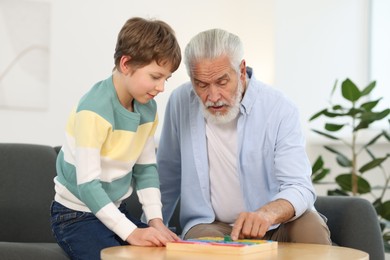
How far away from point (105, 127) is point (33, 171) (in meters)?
1.05

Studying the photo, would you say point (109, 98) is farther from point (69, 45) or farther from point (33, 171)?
point (69, 45)

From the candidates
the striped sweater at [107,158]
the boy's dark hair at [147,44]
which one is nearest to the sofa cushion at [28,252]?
the striped sweater at [107,158]

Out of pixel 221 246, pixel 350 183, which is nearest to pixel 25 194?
pixel 221 246

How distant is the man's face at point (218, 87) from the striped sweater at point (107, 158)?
0.75ft

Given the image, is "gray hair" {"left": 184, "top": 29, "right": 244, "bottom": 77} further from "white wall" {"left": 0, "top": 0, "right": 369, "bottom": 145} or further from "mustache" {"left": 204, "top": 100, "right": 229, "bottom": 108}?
"white wall" {"left": 0, "top": 0, "right": 369, "bottom": 145}

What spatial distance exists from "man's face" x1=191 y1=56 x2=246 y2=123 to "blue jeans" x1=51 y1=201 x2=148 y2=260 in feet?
1.95

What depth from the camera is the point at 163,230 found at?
2371 mm

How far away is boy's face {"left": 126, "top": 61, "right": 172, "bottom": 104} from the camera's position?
90.8 inches

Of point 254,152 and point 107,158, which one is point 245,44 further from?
point 107,158

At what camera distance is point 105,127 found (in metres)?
2.28

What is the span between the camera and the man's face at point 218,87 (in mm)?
2647

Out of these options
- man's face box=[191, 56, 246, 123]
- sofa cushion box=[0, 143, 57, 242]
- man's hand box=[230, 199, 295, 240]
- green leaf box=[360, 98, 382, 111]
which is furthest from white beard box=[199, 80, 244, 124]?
green leaf box=[360, 98, 382, 111]

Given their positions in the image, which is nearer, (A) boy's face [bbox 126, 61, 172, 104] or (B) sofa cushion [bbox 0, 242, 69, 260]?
Answer: (A) boy's face [bbox 126, 61, 172, 104]

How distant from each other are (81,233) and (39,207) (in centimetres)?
88
